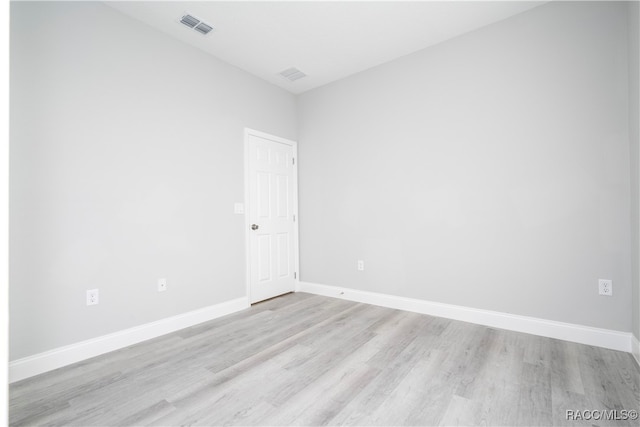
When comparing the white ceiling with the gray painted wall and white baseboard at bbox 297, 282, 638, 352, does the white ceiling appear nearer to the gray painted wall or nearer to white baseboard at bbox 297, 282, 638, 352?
the gray painted wall

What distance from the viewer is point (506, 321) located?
2.66m

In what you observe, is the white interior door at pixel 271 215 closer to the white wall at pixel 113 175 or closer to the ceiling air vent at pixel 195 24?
the white wall at pixel 113 175

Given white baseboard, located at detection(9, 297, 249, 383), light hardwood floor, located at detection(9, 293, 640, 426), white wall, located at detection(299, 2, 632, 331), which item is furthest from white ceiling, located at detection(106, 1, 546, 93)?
light hardwood floor, located at detection(9, 293, 640, 426)

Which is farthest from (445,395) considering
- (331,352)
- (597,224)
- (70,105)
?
(70,105)

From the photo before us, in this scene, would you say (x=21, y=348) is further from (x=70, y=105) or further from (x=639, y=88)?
(x=639, y=88)

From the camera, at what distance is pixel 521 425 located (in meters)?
1.43

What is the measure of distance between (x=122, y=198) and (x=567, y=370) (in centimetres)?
360

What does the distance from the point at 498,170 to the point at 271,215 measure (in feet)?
8.69

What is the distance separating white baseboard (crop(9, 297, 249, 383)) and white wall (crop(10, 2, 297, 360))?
0.18ft

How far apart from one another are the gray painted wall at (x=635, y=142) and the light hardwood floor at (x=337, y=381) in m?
0.50

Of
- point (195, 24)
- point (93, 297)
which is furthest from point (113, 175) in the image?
point (195, 24)

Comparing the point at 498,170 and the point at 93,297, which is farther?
the point at 498,170

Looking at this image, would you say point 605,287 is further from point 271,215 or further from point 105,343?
point 105,343

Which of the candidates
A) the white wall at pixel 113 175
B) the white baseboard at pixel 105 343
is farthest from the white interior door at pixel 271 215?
the white baseboard at pixel 105 343
